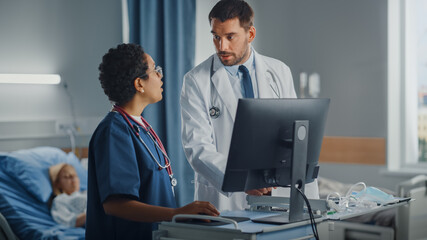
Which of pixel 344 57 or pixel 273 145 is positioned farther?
pixel 344 57

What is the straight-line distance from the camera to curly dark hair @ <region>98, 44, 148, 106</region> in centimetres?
178

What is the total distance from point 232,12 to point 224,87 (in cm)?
30

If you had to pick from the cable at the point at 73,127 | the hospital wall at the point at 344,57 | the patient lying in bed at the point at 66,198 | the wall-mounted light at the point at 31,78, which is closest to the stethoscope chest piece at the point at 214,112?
the patient lying in bed at the point at 66,198

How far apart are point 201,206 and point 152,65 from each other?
1.76ft

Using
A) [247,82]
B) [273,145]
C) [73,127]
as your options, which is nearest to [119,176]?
[273,145]

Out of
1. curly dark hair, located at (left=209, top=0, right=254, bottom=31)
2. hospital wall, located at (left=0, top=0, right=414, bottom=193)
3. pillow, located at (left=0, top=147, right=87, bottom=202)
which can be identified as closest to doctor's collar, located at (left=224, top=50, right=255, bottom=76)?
curly dark hair, located at (left=209, top=0, right=254, bottom=31)

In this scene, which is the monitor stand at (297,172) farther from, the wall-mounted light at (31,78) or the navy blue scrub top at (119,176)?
the wall-mounted light at (31,78)

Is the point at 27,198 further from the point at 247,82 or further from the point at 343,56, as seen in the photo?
the point at 343,56

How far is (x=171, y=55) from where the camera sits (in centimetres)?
366

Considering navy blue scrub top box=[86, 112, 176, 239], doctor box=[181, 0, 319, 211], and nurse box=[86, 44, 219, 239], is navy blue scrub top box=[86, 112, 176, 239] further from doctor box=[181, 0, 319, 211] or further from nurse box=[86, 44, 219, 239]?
doctor box=[181, 0, 319, 211]

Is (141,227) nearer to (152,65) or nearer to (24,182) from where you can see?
(152,65)

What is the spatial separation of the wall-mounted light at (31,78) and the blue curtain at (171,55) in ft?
2.20

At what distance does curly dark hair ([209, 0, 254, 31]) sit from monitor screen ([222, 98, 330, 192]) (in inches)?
21.9

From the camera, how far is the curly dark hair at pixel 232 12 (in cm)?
211
